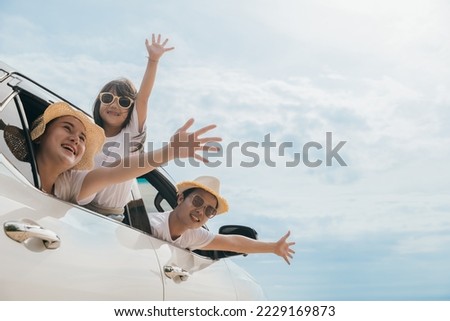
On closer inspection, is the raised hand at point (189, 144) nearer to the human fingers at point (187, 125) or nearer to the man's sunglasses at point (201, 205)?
the human fingers at point (187, 125)

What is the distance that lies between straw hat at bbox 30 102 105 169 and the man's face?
1.01 meters

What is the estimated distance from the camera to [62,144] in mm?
2668

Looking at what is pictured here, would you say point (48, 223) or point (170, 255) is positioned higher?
point (170, 255)

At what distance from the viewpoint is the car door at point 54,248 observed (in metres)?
1.95

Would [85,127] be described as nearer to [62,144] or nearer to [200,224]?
[62,144]

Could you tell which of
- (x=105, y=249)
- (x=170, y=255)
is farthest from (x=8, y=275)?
(x=170, y=255)

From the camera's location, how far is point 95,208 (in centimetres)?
306

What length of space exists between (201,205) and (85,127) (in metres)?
1.36

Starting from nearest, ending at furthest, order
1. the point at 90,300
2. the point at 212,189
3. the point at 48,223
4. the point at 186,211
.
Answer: the point at 48,223 < the point at 90,300 < the point at 186,211 < the point at 212,189

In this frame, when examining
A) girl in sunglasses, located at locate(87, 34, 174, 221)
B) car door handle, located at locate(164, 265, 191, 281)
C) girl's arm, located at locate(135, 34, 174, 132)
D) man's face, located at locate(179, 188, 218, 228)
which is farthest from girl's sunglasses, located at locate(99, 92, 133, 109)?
car door handle, located at locate(164, 265, 191, 281)

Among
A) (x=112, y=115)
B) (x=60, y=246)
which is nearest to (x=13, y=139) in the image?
(x=60, y=246)

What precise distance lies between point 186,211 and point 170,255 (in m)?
0.68
